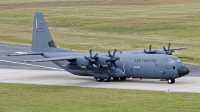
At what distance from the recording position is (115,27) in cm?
11994

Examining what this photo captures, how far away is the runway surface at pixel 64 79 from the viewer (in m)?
55.3

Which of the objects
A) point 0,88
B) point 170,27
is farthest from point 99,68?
point 170,27

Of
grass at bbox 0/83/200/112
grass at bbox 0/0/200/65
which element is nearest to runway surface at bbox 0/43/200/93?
grass at bbox 0/83/200/112

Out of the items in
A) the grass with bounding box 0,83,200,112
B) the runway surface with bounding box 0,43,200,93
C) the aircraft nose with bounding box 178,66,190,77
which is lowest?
the grass with bounding box 0,83,200,112

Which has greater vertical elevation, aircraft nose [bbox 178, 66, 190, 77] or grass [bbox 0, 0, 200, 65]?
grass [bbox 0, 0, 200, 65]

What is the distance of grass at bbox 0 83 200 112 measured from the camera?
43.8m

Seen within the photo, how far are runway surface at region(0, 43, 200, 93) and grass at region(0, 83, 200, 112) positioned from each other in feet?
10.0

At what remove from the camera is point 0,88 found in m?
55.0

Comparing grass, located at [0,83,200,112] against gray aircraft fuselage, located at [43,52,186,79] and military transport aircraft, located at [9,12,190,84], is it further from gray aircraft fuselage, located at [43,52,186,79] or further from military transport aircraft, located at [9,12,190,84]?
gray aircraft fuselage, located at [43,52,186,79]

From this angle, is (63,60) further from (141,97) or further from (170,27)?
(170,27)

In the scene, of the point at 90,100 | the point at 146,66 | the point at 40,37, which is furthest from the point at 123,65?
the point at 90,100

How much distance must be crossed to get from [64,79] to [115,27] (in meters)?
59.0

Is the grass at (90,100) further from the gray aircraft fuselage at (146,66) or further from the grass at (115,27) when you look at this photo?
the grass at (115,27)

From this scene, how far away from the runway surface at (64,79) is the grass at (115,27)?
56.0 ft
